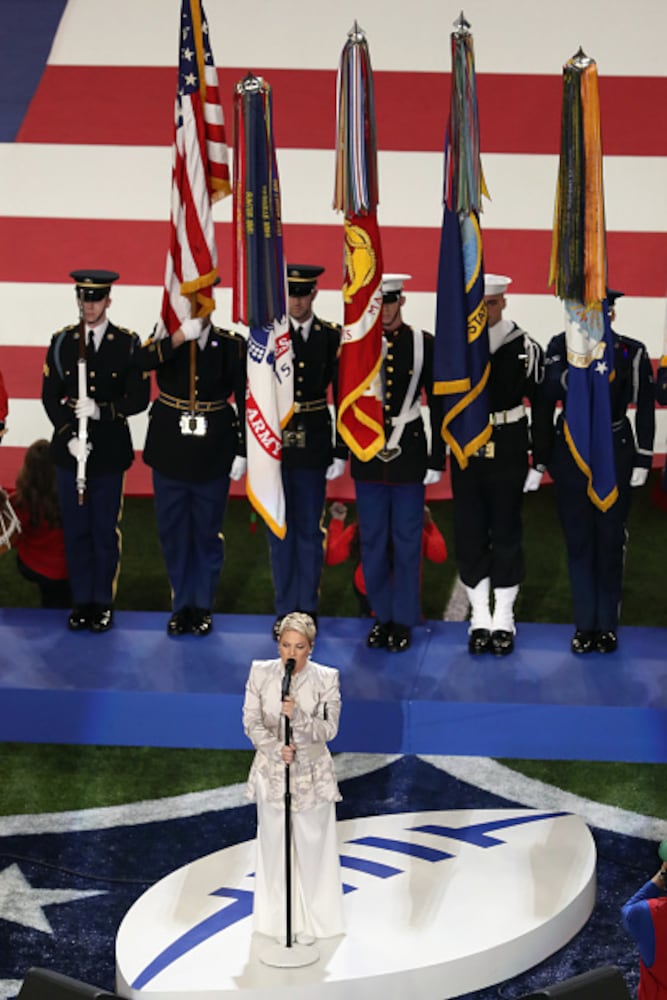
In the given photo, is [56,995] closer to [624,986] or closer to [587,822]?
[624,986]

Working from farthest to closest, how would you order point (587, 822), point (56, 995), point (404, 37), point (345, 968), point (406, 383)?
point (404, 37) < point (406, 383) < point (587, 822) < point (345, 968) < point (56, 995)

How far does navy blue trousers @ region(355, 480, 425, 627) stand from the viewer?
Answer: 695 centimetres

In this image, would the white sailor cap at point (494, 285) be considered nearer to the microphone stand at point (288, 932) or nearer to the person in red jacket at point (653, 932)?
the microphone stand at point (288, 932)

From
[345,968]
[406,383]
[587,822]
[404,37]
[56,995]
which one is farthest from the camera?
[404,37]

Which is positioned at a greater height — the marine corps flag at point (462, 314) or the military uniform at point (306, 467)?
the marine corps flag at point (462, 314)

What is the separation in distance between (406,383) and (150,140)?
2.63 m

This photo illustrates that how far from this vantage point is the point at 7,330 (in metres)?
8.89

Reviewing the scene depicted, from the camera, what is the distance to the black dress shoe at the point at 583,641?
278 inches

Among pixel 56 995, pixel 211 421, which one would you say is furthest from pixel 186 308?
pixel 56 995

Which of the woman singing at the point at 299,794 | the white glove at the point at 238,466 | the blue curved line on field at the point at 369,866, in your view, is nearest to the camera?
the woman singing at the point at 299,794

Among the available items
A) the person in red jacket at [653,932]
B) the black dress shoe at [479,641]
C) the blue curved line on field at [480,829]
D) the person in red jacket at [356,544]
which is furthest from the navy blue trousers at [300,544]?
the person in red jacket at [653,932]

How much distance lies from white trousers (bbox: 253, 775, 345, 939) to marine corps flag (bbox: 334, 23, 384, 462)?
5.82 feet

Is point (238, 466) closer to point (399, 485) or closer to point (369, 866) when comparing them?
point (399, 485)

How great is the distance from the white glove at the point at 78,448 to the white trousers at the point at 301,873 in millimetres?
1950
